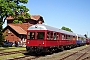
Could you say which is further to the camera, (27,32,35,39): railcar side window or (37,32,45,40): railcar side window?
(27,32,35,39): railcar side window

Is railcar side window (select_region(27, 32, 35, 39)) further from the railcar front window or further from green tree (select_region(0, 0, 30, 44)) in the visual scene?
green tree (select_region(0, 0, 30, 44))

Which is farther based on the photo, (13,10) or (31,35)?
(13,10)

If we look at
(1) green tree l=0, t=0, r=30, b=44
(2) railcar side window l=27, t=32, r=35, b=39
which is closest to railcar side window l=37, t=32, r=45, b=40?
(2) railcar side window l=27, t=32, r=35, b=39

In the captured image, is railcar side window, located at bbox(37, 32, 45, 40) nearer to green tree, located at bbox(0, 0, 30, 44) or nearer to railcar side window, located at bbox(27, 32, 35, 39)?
railcar side window, located at bbox(27, 32, 35, 39)

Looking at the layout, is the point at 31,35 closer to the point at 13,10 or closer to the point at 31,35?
the point at 31,35

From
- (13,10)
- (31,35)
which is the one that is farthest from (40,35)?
(13,10)

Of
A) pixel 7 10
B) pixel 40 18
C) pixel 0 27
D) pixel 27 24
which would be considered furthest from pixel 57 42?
pixel 40 18

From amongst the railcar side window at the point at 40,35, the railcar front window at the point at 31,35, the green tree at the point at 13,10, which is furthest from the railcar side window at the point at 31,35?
the green tree at the point at 13,10

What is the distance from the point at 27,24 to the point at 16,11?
24463 millimetres

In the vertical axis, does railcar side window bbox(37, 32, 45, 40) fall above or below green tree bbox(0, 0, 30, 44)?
below

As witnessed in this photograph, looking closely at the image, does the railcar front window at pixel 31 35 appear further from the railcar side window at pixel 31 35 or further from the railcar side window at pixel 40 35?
the railcar side window at pixel 40 35

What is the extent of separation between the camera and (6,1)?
111 feet

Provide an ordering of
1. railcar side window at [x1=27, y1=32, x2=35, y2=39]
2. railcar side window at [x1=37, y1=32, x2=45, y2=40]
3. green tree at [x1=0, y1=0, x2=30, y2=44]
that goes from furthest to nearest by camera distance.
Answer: green tree at [x1=0, y1=0, x2=30, y2=44] → railcar side window at [x1=27, y1=32, x2=35, y2=39] → railcar side window at [x1=37, y1=32, x2=45, y2=40]

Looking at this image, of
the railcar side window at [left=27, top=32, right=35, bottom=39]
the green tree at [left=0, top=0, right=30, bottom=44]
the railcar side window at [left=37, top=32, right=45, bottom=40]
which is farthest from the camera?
the green tree at [left=0, top=0, right=30, bottom=44]
